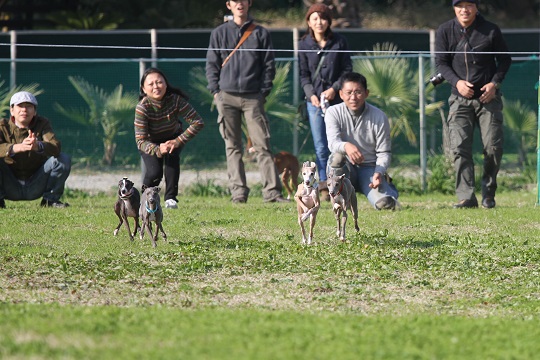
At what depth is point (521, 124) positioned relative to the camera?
48.5 ft

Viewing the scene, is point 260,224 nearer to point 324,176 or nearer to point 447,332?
point 324,176

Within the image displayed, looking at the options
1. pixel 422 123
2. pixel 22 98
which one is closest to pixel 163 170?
pixel 22 98

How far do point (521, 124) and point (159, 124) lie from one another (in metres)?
5.63

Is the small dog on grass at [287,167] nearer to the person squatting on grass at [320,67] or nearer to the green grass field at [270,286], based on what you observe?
the person squatting on grass at [320,67]

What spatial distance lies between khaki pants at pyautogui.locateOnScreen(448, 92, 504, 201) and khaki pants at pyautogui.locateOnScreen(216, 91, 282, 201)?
2079 mm

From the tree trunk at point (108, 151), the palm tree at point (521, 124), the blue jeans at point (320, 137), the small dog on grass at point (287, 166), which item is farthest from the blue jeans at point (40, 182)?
the palm tree at point (521, 124)

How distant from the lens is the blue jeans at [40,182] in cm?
1166

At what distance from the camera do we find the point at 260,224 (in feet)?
33.9

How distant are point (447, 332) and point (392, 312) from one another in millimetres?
817

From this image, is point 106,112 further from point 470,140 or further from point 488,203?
point 488,203

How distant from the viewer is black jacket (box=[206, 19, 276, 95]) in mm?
12406

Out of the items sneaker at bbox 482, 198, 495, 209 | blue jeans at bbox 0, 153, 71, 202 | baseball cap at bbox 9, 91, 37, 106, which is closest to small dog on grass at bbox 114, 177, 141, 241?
baseball cap at bbox 9, 91, 37, 106

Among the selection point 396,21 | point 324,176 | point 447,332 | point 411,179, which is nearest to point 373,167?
point 324,176

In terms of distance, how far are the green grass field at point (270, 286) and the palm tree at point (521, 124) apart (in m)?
3.31
